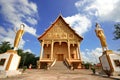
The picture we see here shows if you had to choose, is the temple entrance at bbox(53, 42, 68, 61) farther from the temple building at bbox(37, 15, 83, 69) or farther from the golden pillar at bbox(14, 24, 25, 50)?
the golden pillar at bbox(14, 24, 25, 50)

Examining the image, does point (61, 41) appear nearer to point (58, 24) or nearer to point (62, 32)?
point (62, 32)

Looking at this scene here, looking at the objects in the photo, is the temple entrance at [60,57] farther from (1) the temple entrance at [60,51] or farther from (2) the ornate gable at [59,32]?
(2) the ornate gable at [59,32]

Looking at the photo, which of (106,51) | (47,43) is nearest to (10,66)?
(106,51)

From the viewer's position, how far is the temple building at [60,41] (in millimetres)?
27717

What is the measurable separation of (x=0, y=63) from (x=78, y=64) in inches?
689

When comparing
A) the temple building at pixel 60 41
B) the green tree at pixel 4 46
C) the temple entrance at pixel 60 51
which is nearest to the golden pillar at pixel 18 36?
the temple building at pixel 60 41

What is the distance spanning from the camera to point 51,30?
95.8ft

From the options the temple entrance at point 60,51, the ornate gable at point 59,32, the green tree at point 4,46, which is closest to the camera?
the ornate gable at point 59,32

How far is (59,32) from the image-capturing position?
28922mm

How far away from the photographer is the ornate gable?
2827 centimetres

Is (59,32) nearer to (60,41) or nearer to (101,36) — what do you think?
(60,41)

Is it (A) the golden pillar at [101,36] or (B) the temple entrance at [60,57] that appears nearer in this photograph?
(A) the golden pillar at [101,36]

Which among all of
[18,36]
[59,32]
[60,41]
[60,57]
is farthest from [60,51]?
[18,36]

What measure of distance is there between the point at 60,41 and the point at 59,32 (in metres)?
2.37
